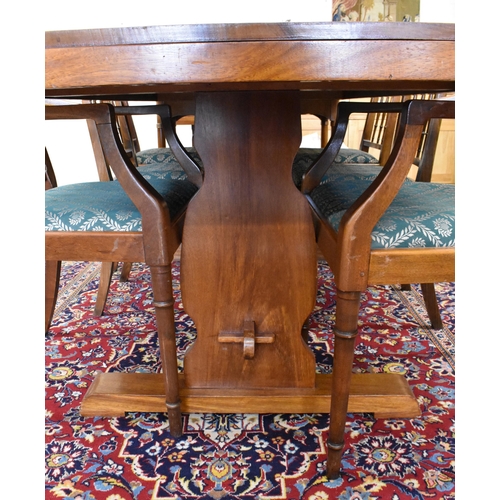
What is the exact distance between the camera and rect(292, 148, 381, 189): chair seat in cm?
133

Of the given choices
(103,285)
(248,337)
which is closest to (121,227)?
(248,337)

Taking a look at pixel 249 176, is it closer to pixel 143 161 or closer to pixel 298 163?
pixel 298 163

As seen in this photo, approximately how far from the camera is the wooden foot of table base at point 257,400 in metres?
1.11

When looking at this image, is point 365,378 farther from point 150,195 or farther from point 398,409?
point 150,195

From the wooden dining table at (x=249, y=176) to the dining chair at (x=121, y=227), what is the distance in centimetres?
10

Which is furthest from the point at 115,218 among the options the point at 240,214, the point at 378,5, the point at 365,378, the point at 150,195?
the point at 378,5

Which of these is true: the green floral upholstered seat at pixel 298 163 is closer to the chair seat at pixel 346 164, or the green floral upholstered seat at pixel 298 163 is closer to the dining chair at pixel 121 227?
the chair seat at pixel 346 164

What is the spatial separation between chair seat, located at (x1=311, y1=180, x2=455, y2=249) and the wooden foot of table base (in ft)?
1.59

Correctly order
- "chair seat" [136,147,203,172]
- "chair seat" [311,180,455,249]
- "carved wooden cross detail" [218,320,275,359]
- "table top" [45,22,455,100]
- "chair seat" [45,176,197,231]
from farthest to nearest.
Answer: "chair seat" [136,147,203,172] → "carved wooden cross detail" [218,320,275,359] → "chair seat" [45,176,197,231] → "chair seat" [311,180,455,249] → "table top" [45,22,455,100]

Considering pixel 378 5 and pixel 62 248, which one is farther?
pixel 378 5

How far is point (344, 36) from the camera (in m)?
0.63

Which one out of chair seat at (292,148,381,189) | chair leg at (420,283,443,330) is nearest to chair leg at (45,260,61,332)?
chair seat at (292,148,381,189)

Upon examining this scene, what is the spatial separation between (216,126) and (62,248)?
0.42m

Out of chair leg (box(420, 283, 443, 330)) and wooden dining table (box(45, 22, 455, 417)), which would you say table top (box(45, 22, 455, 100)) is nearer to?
wooden dining table (box(45, 22, 455, 417))
